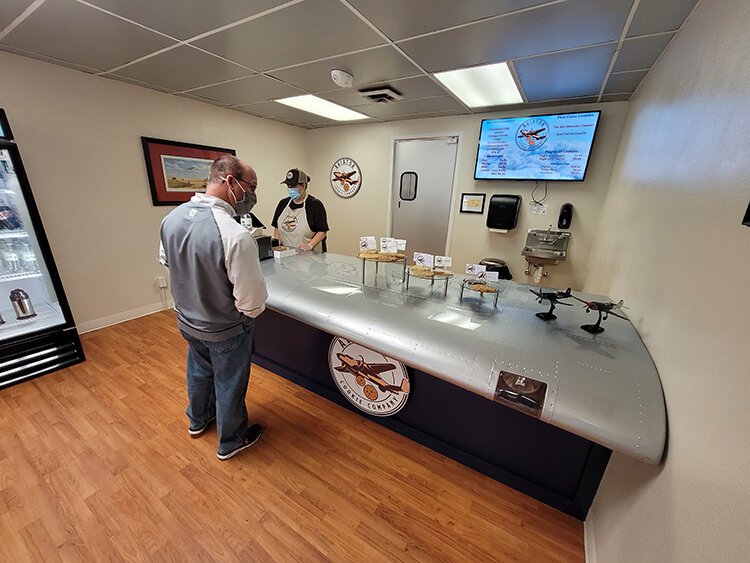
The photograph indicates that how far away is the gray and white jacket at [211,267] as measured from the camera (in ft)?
4.27

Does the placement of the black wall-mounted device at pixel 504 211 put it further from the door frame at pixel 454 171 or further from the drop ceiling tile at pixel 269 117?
the drop ceiling tile at pixel 269 117

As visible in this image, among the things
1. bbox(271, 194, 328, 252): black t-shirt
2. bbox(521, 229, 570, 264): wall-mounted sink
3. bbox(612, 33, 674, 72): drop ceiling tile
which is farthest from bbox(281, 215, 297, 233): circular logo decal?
bbox(612, 33, 674, 72): drop ceiling tile

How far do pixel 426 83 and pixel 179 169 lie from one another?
293cm

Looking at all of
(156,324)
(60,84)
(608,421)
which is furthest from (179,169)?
(608,421)

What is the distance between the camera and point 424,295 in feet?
5.60

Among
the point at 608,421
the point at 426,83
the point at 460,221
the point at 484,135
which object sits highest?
the point at 426,83

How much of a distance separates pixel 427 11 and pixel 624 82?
1.96m

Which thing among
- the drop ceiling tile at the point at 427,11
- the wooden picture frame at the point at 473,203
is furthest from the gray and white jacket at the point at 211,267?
the wooden picture frame at the point at 473,203

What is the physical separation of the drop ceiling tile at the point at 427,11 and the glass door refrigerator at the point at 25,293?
2.68 metres

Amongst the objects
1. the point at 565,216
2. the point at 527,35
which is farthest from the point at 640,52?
the point at 565,216

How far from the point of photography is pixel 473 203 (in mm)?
3717

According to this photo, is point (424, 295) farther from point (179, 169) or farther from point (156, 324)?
point (179, 169)

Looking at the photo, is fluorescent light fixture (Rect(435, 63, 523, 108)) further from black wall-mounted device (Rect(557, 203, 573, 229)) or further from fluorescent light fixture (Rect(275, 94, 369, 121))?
fluorescent light fixture (Rect(275, 94, 369, 121))

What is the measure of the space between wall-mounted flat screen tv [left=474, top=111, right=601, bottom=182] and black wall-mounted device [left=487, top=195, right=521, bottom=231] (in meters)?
0.23
